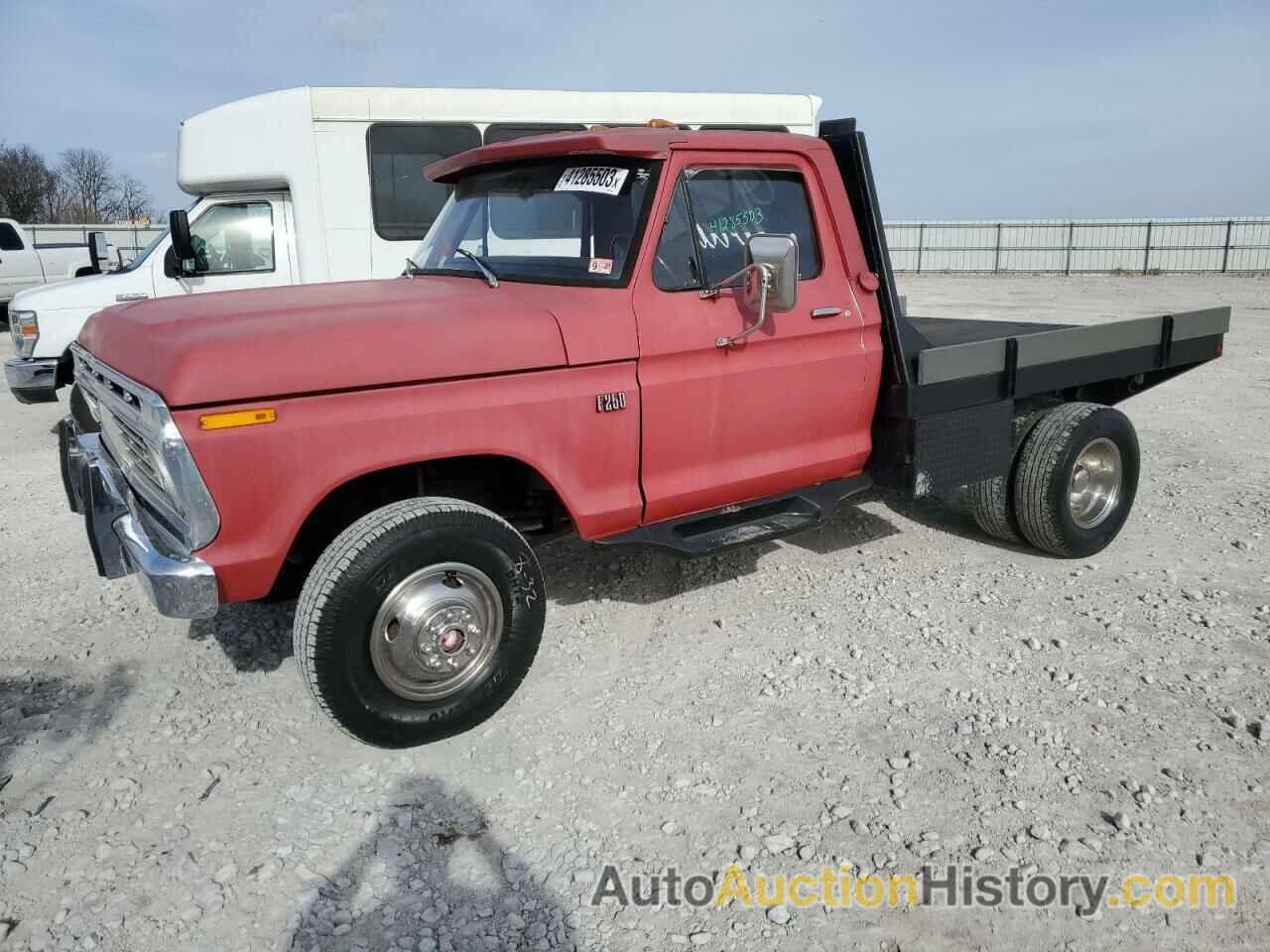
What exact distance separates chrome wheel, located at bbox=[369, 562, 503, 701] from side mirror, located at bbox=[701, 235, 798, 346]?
1.50 m

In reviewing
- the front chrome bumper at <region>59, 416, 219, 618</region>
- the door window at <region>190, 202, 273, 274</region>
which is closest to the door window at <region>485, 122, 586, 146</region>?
the door window at <region>190, 202, 273, 274</region>

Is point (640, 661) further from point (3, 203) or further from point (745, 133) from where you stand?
point (3, 203)

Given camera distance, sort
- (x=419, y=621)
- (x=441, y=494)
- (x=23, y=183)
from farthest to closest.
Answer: (x=23, y=183)
(x=441, y=494)
(x=419, y=621)

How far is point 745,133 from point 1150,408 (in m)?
6.80

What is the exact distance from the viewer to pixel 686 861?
2.93 metres

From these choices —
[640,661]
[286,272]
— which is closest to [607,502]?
[640,661]

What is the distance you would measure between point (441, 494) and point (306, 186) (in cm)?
559

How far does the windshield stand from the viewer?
12.6 feet

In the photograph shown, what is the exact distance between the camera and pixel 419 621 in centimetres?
335

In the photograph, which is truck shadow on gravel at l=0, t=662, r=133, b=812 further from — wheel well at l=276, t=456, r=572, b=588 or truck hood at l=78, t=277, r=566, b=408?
truck hood at l=78, t=277, r=566, b=408

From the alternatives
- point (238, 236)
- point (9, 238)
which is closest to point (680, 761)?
point (238, 236)

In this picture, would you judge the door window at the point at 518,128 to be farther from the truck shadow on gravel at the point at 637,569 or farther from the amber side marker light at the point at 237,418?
the amber side marker light at the point at 237,418

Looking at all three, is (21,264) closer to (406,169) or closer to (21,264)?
(21,264)

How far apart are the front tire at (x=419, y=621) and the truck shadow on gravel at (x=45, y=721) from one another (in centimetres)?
104
